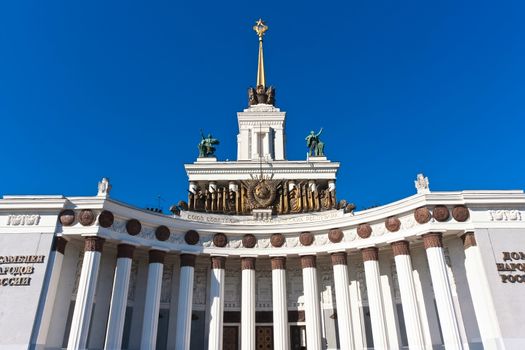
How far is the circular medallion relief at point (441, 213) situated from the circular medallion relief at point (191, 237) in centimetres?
1290

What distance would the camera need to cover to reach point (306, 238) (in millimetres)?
21891

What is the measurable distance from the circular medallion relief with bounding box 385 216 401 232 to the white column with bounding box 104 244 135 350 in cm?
1360

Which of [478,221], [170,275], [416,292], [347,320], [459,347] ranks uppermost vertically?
[478,221]

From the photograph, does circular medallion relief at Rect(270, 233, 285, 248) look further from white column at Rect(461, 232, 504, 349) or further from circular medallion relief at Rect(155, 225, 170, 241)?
white column at Rect(461, 232, 504, 349)

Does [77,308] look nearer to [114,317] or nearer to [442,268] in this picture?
[114,317]

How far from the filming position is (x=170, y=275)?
22.2 metres

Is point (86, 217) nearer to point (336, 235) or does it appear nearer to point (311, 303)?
point (311, 303)

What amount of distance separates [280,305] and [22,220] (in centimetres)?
1376

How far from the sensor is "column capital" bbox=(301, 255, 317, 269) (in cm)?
2127

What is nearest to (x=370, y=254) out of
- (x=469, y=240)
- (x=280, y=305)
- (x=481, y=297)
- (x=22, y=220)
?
(x=469, y=240)

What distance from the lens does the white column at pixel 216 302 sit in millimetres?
19527

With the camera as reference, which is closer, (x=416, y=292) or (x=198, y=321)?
(x=416, y=292)

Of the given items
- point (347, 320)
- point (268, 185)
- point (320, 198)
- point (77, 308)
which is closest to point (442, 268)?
point (347, 320)

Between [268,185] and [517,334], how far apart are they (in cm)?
1558
